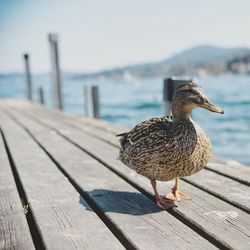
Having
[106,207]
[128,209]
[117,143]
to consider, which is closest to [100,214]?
[106,207]

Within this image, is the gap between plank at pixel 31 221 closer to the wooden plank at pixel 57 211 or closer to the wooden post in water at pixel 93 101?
the wooden plank at pixel 57 211

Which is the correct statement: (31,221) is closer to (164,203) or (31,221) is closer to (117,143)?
(164,203)

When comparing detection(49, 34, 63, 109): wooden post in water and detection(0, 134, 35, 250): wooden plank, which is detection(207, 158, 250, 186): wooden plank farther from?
detection(49, 34, 63, 109): wooden post in water

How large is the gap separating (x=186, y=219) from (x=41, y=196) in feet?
3.82

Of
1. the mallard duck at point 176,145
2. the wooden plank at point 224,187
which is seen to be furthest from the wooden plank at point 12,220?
the wooden plank at point 224,187

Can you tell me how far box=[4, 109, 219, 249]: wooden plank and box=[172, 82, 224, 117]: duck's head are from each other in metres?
0.71

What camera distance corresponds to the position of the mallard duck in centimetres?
279

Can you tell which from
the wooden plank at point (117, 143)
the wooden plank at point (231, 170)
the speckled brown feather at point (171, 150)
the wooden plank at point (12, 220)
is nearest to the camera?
the wooden plank at point (12, 220)

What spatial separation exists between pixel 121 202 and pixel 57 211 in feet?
1.60

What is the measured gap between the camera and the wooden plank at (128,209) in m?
2.26

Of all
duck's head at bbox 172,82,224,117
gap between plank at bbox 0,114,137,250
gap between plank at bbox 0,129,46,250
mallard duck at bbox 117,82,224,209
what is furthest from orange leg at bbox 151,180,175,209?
gap between plank at bbox 0,129,46,250

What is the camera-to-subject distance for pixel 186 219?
2.61 metres

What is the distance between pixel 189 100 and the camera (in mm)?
2875

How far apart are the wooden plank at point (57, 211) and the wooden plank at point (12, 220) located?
0.28 feet
